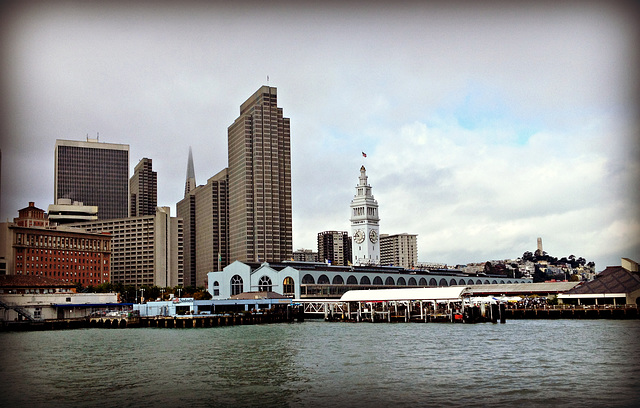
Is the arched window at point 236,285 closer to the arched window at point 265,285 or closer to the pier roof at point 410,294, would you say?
the arched window at point 265,285

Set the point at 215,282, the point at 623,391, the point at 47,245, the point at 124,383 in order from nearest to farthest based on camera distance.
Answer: the point at 623,391 < the point at 124,383 < the point at 215,282 < the point at 47,245

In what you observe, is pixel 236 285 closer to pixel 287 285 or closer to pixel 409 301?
pixel 287 285

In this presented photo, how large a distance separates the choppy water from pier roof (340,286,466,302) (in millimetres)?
36097

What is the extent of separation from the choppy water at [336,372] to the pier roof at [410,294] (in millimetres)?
36097

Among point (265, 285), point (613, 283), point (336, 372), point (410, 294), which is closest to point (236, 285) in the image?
point (265, 285)

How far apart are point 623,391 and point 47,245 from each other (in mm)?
191190

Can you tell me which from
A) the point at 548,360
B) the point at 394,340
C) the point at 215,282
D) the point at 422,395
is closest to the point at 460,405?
the point at 422,395

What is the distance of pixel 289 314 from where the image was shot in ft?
412

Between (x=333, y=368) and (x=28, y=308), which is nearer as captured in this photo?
(x=333, y=368)

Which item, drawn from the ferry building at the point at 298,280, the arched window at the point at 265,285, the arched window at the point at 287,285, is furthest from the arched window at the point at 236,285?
the arched window at the point at 287,285

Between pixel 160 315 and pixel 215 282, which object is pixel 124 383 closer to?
pixel 160 315

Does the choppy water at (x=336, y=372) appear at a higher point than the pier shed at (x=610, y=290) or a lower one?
lower

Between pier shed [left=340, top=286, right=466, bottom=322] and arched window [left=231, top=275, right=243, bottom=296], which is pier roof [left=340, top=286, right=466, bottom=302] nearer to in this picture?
pier shed [left=340, top=286, right=466, bottom=322]

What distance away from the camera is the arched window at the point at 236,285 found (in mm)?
159000
